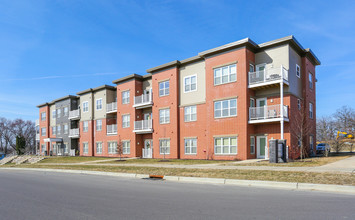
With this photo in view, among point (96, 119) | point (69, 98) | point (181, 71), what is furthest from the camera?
point (69, 98)

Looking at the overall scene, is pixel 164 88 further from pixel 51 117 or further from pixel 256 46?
pixel 51 117

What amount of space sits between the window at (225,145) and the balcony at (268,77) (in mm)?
4914

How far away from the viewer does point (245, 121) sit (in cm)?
2308

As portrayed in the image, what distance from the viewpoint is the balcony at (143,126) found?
31.5 meters

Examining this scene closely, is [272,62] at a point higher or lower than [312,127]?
higher

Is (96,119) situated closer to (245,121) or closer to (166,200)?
(245,121)

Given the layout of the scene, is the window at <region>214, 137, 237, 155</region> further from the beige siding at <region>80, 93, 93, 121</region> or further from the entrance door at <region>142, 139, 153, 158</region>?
the beige siding at <region>80, 93, 93, 121</region>

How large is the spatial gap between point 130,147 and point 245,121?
53.5ft

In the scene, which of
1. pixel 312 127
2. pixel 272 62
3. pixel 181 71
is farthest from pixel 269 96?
pixel 181 71

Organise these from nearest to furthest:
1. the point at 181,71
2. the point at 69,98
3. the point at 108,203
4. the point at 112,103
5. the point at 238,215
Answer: the point at 238,215
the point at 108,203
the point at 181,71
the point at 112,103
the point at 69,98

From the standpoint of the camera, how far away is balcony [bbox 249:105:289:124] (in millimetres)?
22094

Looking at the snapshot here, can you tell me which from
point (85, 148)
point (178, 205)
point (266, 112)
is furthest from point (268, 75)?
point (85, 148)

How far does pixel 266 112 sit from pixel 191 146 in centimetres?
841

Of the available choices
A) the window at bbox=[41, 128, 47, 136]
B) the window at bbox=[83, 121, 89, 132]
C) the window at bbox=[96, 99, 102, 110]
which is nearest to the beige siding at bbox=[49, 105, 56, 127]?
the window at bbox=[41, 128, 47, 136]
